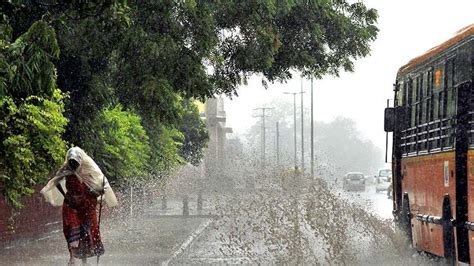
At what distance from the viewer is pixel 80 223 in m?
15.2

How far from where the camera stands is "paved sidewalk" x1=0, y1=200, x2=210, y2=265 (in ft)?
67.6

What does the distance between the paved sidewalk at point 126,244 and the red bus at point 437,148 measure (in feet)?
14.7

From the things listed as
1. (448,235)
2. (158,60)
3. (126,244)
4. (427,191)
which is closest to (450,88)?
(448,235)

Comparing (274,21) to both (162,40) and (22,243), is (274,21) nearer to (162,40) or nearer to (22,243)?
(162,40)

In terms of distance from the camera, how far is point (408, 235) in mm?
18172

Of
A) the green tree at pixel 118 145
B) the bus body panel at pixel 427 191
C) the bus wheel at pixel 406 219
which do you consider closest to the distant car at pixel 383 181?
the green tree at pixel 118 145

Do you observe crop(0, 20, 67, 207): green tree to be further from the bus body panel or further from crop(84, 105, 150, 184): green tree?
crop(84, 105, 150, 184): green tree

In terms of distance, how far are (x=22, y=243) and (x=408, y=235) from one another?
32.1 ft

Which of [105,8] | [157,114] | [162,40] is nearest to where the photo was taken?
[105,8]

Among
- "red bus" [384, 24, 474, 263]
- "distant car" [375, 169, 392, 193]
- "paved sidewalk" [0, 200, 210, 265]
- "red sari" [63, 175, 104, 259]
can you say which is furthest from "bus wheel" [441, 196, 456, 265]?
"distant car" [375, 169, 392, 193]

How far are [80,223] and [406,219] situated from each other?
5.24 metres

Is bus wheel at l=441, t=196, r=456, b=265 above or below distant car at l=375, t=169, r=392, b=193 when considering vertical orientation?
below

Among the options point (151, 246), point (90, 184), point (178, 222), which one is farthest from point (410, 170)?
point (178, 222)

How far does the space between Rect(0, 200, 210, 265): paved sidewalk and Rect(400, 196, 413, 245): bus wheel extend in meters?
4.06
